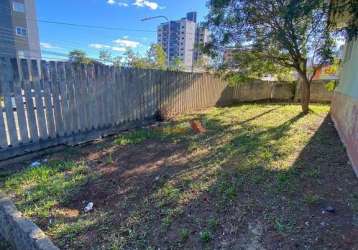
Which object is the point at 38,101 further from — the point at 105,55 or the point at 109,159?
the point at 105,55

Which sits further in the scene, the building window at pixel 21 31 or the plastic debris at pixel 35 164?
the building window at pixel 21 31

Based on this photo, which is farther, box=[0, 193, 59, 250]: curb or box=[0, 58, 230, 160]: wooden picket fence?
box=[0, 58, 230, 160]: wooden picket fence


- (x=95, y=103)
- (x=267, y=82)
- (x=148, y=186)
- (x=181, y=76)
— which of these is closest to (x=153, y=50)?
(x=267, y=82)

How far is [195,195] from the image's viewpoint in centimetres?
269

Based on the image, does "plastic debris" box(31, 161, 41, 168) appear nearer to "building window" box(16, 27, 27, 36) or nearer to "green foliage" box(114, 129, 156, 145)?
"green foliage" box(114, 129, 156, 145)

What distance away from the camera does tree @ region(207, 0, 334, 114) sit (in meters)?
6.37

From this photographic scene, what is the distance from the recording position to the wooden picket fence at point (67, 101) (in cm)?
355

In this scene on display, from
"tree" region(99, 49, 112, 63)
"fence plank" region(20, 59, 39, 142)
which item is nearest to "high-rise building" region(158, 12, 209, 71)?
"tree" region(99, 49, 112, 63)

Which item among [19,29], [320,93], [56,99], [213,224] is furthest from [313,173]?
[19,29]

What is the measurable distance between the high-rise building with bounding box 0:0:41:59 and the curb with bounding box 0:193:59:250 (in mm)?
21578

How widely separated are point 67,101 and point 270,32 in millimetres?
5701

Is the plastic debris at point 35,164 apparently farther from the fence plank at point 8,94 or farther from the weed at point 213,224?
the weed at point 213,224

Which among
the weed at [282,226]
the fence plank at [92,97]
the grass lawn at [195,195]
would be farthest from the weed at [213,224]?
the fence plank at [92,97]

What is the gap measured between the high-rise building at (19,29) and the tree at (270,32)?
769 inches
